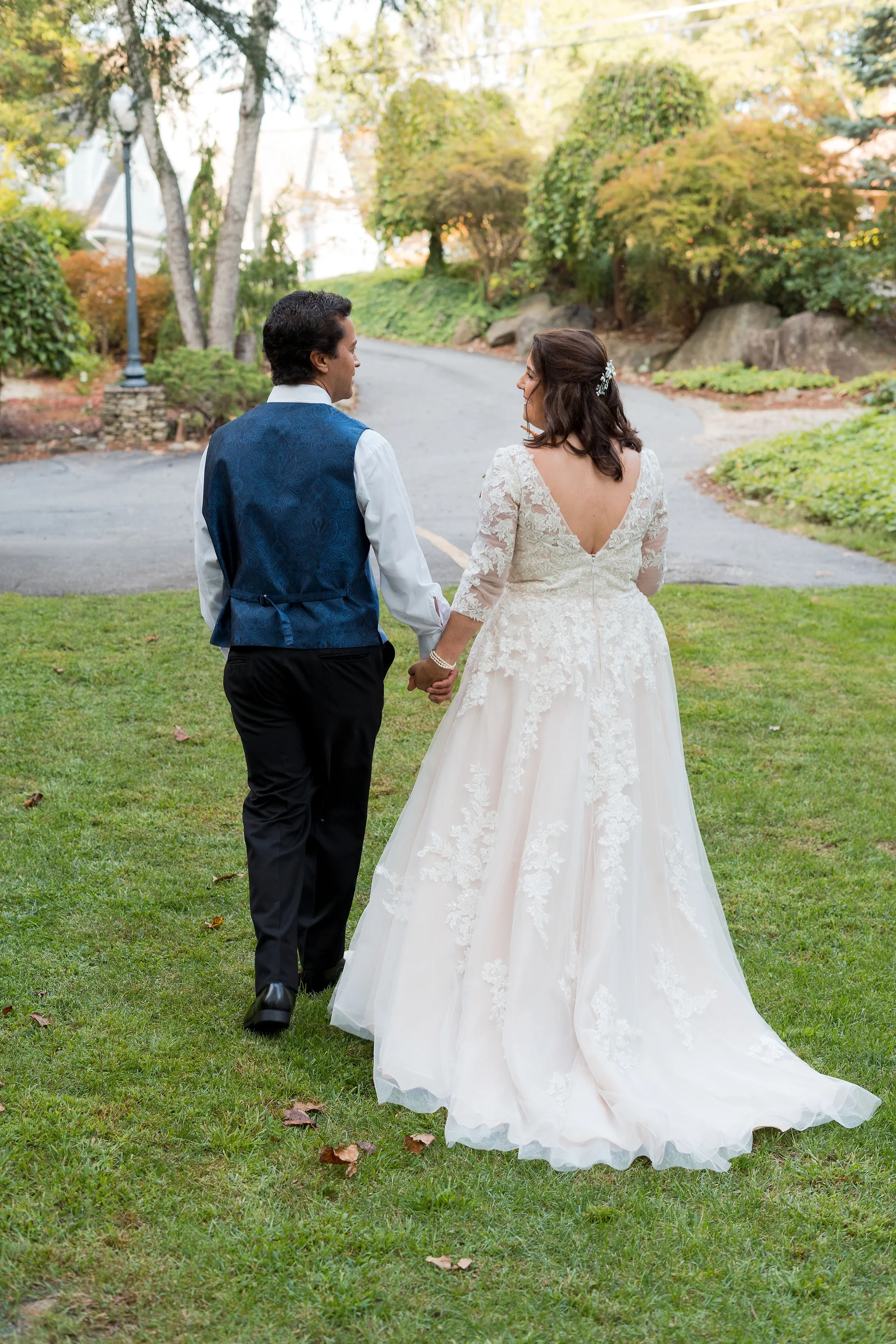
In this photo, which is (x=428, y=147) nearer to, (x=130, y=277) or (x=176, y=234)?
(x=176, y=234)

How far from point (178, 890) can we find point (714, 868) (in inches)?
83.2

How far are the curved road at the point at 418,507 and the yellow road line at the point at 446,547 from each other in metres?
0.06

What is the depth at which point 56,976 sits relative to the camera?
12.3ft

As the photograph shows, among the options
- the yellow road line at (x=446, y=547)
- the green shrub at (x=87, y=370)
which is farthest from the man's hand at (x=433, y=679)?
the green shrub at (x=87, y=370)

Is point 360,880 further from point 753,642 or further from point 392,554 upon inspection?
point 753,642

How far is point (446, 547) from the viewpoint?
35.1ft

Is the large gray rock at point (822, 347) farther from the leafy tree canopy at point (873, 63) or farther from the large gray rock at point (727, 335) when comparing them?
the leafy tree canopy at point (873, 63)

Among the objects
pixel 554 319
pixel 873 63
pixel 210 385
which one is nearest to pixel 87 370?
pixel 210 385

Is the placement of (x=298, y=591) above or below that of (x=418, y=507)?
above

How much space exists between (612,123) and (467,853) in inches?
959

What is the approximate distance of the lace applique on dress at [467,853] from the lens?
327 cm

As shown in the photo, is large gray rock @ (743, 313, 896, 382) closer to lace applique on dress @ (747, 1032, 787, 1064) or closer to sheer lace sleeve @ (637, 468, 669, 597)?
sheer lace sleeve @ (637, 468, 669, 597)

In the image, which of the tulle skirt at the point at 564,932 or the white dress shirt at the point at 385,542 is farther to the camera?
the white dress shirt at the point at 385,542

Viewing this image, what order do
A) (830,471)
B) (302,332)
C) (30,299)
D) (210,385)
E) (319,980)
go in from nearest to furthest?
(302,332), (319,980), (830,471), (30,299), (210,385)
